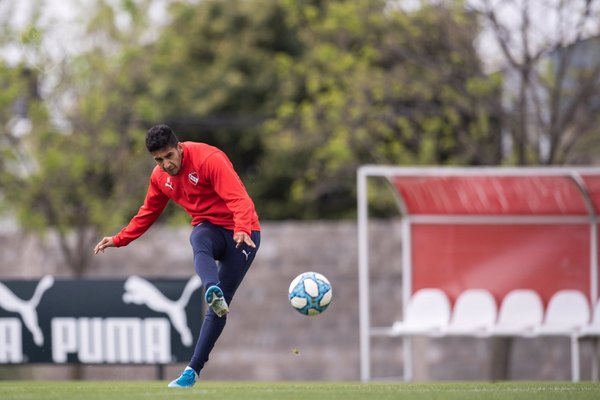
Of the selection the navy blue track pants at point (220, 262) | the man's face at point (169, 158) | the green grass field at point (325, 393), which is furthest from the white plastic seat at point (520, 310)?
the man's face at point (169, 158)

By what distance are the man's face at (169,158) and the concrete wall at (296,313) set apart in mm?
11482

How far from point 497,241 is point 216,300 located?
8827mm

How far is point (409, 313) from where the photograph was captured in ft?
55.8

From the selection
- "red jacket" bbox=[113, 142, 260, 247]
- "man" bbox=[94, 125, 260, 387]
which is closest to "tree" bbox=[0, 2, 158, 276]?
"red jacket" bbox=[113, 142, 260, 247]

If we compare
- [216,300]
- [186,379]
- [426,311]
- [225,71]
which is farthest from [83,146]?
[216,300]

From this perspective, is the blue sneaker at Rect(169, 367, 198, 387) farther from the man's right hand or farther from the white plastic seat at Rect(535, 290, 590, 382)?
the white plastic seat at Rect(535, 290, 590, 382)

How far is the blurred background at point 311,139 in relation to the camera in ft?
67.8

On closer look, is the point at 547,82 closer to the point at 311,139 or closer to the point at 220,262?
the point at 311,139

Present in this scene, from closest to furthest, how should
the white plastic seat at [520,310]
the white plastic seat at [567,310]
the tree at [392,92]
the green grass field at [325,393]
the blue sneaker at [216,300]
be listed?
the green grass field at [325,393]
the blue sneaker at [216,300]
the white plastic seat at [567,310]
the white plastic seat at [520,310]
the tree at [392,92]

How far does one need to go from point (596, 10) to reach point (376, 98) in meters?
4.31

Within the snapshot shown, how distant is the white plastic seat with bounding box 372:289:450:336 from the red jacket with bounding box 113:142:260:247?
712 centimetres

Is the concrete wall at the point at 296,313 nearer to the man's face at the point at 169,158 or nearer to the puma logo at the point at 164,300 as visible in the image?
the puma logo at the point at 164,300

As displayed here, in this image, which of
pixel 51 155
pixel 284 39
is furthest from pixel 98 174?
pixel 284 39

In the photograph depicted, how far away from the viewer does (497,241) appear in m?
17.3
